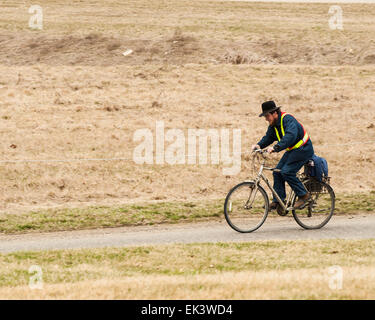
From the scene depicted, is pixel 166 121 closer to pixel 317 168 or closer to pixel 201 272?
pixel 317 168

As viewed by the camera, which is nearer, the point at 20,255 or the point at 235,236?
the point at 20,255

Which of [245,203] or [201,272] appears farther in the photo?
[245,203]

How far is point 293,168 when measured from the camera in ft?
38.0

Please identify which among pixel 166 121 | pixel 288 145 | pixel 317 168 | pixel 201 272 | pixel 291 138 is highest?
pixel 166 121

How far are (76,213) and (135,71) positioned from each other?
1611cm

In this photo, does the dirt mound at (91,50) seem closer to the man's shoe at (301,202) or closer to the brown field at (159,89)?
the brown field at (159,89)

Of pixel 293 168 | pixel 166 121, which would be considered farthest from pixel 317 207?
pixel 166 121

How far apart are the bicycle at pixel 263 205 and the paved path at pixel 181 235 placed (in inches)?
7.1

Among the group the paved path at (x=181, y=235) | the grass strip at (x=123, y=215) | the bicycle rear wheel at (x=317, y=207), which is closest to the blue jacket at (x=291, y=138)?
the bicycle rear wheel at (x=317, y=207)

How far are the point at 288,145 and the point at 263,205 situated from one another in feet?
3.89

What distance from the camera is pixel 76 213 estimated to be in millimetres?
13984
